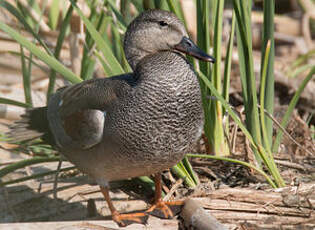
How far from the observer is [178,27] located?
2832 millimetres

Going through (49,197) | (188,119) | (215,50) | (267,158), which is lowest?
(49,197)

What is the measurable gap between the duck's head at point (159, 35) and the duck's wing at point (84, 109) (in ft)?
0.63

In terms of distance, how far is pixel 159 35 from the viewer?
2852mm

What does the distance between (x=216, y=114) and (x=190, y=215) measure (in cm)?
82

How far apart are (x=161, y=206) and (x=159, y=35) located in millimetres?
979

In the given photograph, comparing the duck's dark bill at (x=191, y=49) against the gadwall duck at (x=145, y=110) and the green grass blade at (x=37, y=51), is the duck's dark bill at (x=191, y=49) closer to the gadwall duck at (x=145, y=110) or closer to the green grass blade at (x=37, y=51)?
the gadwall duck at (x=145, y=110)

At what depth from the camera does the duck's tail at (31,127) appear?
11.5 feet

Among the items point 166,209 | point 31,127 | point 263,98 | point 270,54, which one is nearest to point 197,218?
point 166,209

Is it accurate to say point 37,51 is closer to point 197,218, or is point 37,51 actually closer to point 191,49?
point 191,49

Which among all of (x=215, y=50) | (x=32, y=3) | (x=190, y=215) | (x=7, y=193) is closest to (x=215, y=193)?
(x=190, y=215)

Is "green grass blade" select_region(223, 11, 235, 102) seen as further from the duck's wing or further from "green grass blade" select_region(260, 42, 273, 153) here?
the duck's wing

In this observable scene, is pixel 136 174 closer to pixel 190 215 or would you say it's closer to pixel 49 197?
pixel 190 215

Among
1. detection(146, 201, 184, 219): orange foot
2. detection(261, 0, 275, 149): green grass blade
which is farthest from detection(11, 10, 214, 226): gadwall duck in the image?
detection(261, 0, 275, 149): green grass blade

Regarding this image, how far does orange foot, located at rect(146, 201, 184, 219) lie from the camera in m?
3.11
